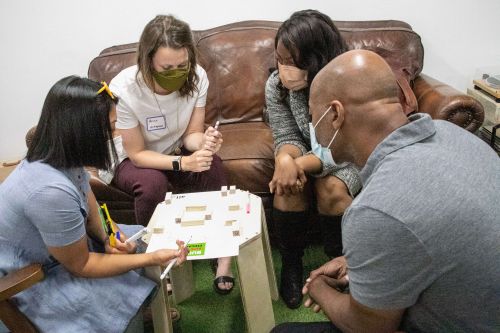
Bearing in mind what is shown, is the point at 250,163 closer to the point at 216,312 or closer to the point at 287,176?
the point at 287,176

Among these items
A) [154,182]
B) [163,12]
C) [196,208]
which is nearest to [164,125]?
[154,182]

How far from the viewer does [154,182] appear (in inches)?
67.4

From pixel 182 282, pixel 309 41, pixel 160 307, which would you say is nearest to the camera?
pixel 160 307

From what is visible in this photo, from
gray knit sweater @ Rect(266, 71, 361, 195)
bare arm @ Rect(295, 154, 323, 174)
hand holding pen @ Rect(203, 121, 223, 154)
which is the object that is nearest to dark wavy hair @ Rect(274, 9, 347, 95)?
gray knit sweater @ Rect(266, 71, 361, 195)

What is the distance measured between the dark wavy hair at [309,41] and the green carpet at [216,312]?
863mm

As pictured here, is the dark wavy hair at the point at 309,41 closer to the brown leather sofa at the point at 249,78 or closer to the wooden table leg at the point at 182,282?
the brown leather sofa at the point at 249,78

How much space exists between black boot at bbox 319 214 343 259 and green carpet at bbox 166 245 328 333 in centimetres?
13

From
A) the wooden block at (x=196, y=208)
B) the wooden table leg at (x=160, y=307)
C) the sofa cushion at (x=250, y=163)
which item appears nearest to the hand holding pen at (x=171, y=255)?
the wooden table leg at (x=160, y=307)

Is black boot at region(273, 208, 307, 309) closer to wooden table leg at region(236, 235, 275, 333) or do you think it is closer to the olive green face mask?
wooden table leg at region(236, 235, 275, 333)

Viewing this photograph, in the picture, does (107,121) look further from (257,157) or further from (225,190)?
(257,157)

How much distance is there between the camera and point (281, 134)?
1812 millimetres

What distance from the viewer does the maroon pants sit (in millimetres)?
1704

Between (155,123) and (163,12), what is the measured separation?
971 mm

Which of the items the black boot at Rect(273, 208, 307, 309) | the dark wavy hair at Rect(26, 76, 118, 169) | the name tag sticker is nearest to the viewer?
the dark wavy hair at Rect(26, 76, 118, 169)
